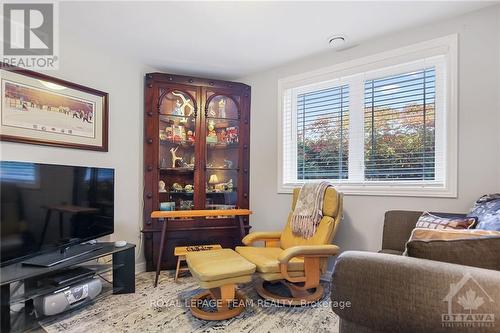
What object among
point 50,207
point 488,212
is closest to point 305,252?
point 488,212

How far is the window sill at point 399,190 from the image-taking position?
2146 millimetres

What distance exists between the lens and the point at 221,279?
6.09 feet

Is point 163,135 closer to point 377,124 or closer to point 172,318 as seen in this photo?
point 172,318

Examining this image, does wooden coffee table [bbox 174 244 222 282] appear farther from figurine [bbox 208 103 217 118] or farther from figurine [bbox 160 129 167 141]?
figurine [bbox 208 103 217 118]

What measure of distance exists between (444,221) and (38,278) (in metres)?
2.81

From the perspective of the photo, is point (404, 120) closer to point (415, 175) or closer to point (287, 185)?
point (415, 175)

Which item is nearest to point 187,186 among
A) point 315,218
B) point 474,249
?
point 315,218

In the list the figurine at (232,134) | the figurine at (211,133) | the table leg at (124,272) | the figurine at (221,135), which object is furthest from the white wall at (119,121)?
the figurine at (232,134)

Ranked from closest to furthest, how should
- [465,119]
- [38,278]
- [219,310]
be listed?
[38,278], [219,310], [465,119]

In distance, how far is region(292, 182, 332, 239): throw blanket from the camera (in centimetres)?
244

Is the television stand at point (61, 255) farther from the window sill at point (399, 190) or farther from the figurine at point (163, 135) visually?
the window sill at point (399, 190)

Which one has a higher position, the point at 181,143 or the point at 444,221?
the point at 181,143

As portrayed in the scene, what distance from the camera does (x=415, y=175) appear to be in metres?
2.33

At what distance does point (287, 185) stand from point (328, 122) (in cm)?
83
